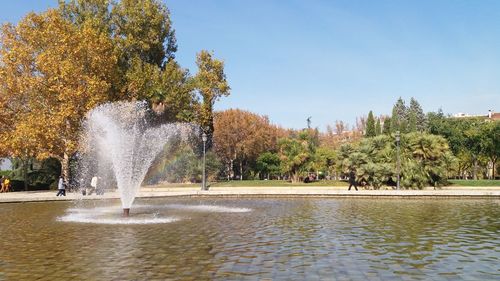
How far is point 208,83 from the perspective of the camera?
1875 inches

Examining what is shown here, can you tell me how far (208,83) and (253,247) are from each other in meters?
38.4

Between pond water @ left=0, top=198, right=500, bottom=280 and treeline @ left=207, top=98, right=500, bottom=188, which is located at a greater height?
treeline @ left=207, top=98, right=500, bottom=188

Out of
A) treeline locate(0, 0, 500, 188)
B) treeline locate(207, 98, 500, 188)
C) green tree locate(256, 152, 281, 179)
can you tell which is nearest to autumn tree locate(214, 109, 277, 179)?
treeline locate(207, 98, 500, 188)

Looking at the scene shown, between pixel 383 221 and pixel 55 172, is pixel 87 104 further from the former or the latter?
pixel 383 221

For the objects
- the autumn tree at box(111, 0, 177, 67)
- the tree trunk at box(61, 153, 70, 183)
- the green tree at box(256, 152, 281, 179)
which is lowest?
the tree trunk at box(61, 153, 70, 183)

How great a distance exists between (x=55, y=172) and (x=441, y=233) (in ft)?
131

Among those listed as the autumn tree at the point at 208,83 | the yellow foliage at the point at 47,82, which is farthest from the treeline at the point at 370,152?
the yellow foliage at the point at 47,82

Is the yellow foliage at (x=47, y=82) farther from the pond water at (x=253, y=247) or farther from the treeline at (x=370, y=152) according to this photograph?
the treeline at (x=370, y=152)

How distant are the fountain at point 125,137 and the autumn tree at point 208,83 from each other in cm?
257

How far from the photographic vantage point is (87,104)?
33.8 meters

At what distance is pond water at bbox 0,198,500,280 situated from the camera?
7.92 m

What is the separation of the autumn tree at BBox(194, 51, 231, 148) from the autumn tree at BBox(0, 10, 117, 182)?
13091 mm

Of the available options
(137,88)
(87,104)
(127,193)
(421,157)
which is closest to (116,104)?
(137,88)

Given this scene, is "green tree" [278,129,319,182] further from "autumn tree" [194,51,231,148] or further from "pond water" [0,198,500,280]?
"pond water" [0,198,500,280]
